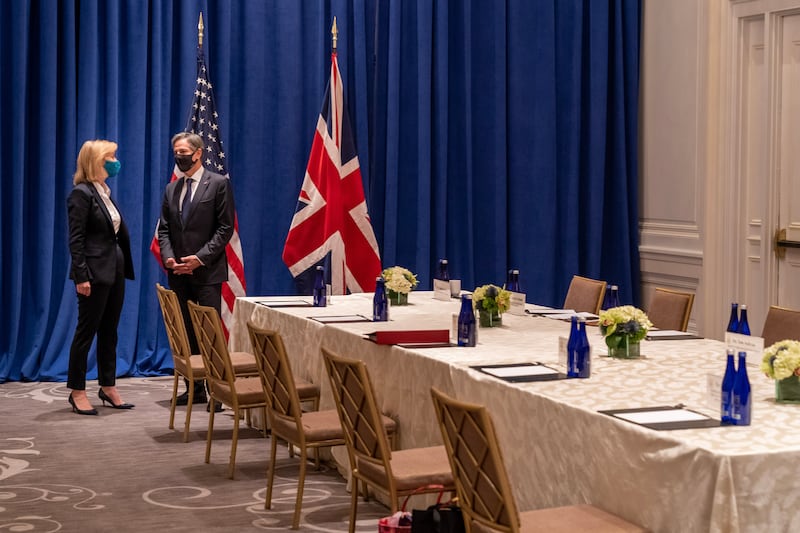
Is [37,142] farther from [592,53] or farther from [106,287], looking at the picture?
[592,53]

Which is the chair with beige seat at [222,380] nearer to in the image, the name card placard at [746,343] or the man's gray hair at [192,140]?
the man's gray hair at [192,140]

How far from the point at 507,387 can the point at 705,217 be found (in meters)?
5.15

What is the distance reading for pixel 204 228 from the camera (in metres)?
7.25

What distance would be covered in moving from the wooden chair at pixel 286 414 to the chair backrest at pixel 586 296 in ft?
6.60

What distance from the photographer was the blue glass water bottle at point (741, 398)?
3279 mm

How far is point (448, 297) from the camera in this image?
22.1 ft

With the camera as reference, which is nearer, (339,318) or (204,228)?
(339,318)

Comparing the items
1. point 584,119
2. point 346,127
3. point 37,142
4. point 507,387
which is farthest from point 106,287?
point 584,119

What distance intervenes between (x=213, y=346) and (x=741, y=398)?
119 inches

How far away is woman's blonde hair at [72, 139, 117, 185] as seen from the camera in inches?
272

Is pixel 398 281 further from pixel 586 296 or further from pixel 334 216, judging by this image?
pixel 334 216

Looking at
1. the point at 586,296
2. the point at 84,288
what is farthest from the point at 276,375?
the point at 84,288

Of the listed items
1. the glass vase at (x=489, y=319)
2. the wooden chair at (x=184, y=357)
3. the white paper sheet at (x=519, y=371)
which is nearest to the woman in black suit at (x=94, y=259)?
the wooden chair at (x=184, y=357)

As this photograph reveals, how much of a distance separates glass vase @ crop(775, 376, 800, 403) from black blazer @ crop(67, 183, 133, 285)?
174 inches
